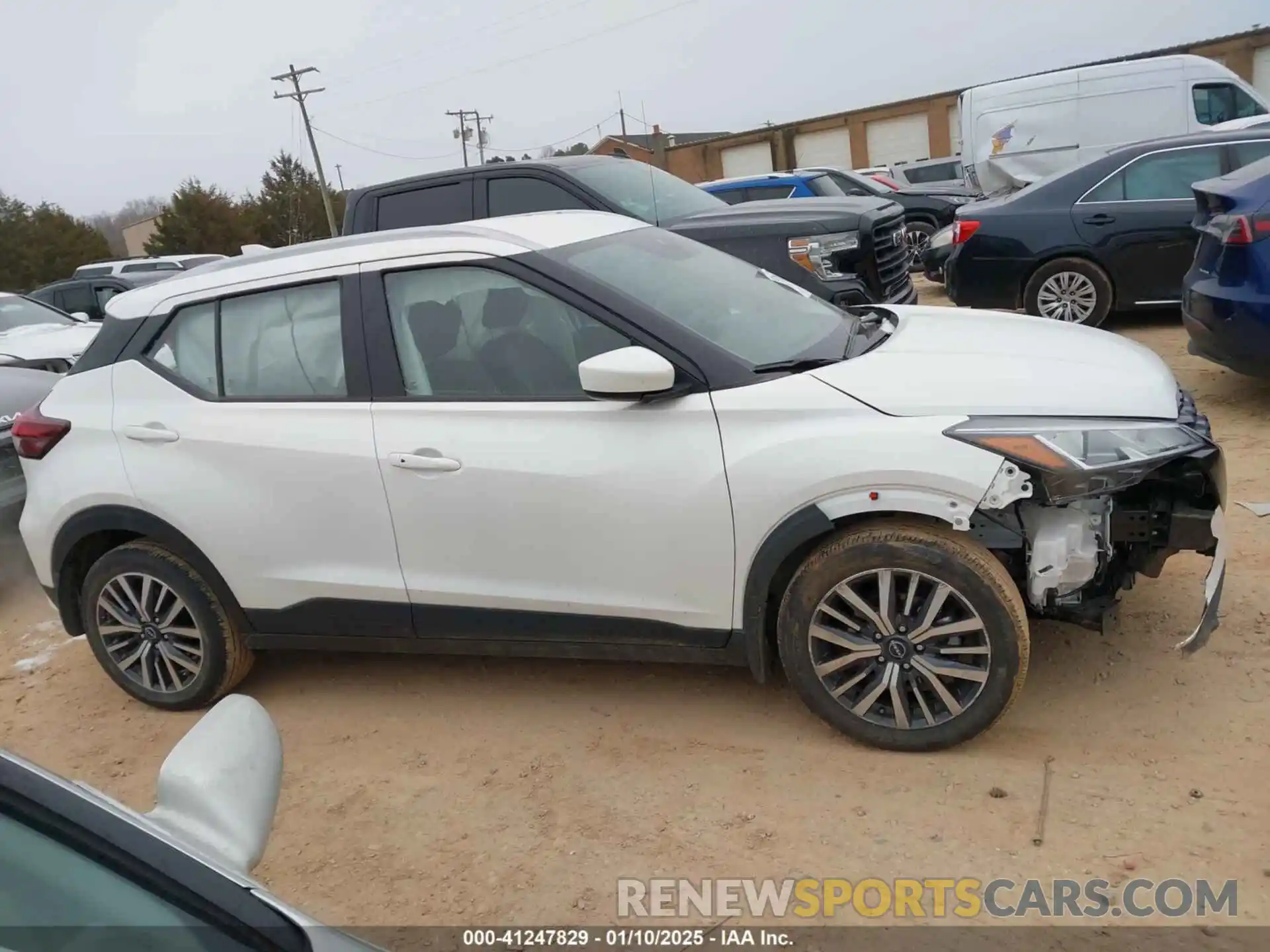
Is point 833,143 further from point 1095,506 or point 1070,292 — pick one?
point 1095,506

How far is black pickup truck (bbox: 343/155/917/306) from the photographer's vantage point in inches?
277

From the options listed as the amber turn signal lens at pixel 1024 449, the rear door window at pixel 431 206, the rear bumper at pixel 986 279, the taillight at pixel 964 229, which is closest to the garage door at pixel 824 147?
the taillight at pixel 964 229

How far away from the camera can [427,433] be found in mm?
3623

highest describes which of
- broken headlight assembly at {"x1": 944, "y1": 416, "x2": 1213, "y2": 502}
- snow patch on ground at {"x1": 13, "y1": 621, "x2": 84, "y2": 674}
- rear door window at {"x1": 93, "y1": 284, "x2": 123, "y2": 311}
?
rear door window at {"x1": 93, "y1": 284, "x2": 123, "y2": 311}

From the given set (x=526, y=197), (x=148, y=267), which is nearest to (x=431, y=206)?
(x=526, y=197)

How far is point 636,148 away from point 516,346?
149 feet

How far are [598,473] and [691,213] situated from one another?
199 inches

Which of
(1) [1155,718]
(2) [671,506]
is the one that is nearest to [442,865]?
→ (2) [671,506]

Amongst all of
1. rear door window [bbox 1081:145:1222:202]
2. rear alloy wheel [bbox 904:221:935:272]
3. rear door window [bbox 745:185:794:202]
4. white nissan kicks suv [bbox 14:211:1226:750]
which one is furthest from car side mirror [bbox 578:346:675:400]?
rear alloy wheel [bbox 904:221:935:272]

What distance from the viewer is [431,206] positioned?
798 cm

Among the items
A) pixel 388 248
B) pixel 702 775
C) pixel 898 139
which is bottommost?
pixel 702 775

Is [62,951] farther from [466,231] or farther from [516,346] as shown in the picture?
[466,231]

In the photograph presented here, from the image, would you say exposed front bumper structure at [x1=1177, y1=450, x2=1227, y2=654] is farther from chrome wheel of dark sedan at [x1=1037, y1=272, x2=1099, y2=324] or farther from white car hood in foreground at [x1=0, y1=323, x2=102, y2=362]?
white car hood in foreground at [x1=0, y1=323, x2=102, y2=362]

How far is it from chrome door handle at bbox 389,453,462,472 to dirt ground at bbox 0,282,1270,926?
1038mm
